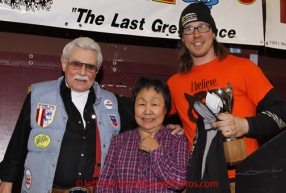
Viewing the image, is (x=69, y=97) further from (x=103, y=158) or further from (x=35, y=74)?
(x=35, y=74)

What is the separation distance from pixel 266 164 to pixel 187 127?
1.50m

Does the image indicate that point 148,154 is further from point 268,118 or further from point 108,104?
point 268,118

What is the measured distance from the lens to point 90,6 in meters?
3.48

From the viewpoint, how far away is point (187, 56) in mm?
3256

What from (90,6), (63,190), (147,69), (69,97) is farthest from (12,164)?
(147,69)

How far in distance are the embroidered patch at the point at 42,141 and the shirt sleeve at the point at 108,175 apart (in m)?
0.50

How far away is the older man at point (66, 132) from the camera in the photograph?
2.84 m

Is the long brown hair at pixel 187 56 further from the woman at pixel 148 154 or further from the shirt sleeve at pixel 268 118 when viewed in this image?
the shirt sleeve at pixel 268 118

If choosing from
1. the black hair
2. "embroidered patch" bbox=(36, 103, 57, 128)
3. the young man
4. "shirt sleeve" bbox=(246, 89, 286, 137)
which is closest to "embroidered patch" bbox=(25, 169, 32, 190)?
"embroidered patch" bbox=(36, 103, 57, 128)

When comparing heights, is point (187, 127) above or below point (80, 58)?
below

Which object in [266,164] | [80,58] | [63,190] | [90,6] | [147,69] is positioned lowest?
[63,190]

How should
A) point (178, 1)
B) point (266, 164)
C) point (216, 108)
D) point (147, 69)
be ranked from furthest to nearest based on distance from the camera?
point (147, 69), point (178, 1), point (216, 108), point (266, 164)

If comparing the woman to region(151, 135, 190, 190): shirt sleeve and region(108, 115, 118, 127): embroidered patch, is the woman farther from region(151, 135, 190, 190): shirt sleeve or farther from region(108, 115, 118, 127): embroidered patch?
region(108, 115, 118, 127): embroidered patch

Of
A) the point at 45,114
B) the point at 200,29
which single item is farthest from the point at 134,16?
the point at 45,114
